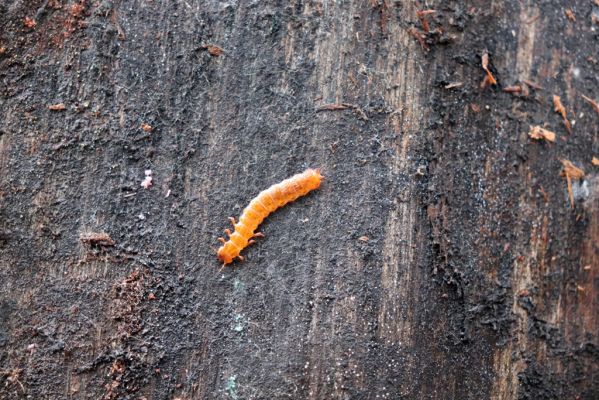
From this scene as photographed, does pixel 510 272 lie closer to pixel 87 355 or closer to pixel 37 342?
pixel 87 355

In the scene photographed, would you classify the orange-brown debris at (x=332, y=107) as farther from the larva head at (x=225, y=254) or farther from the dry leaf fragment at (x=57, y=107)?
the dry leaf fragment at (x=57, y=107)

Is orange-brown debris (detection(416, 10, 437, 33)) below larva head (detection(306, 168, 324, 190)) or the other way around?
the other way around

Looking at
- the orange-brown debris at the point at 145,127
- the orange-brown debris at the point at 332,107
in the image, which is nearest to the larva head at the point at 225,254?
the orange-brown debris at the point at 145,127

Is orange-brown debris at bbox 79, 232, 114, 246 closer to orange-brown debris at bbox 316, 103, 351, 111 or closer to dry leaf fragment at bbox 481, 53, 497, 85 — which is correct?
orange-brown debris at bbox 316, 103, 351, 111

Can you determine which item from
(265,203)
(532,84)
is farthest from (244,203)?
(532,84)

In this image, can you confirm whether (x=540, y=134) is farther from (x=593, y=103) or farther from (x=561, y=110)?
(x=593, y=103)

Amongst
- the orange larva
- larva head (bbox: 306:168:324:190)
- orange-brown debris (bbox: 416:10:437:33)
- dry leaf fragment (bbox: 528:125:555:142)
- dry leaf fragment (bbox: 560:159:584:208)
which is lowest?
the orange larva

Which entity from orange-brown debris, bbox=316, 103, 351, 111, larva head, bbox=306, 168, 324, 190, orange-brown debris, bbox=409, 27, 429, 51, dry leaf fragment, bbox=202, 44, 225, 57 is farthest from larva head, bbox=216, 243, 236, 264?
orange-brown debris, bbox=409, 27, 429, 51
